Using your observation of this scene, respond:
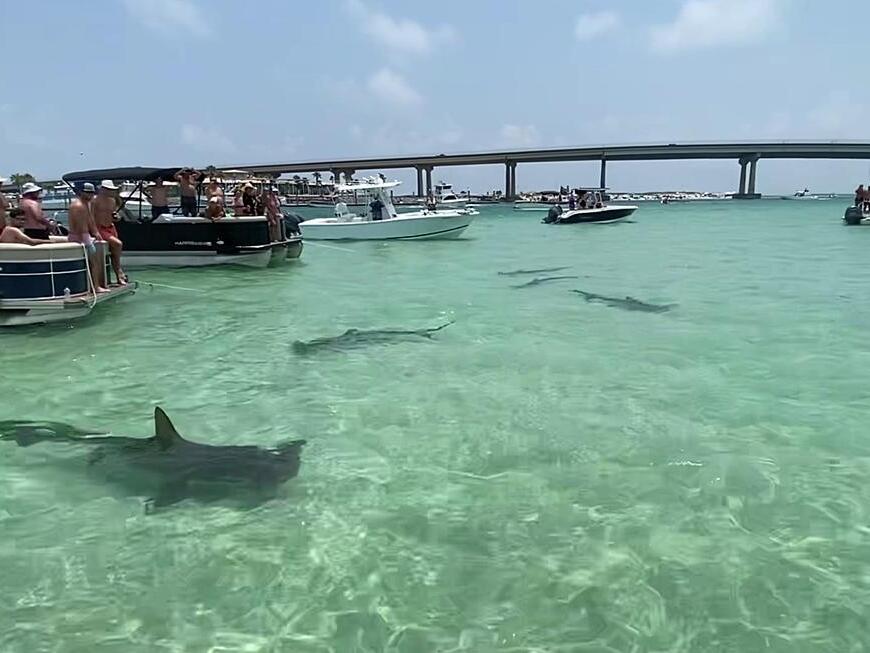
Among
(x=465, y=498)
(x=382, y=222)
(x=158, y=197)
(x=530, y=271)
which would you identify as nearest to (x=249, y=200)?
(x=158, y=197)

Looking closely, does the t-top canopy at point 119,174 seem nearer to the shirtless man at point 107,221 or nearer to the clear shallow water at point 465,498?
the shirtless man at point 107,221

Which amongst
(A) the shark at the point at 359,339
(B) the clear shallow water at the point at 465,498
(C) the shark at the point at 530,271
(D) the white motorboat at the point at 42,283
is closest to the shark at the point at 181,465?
(B) the clear shallow water at the point at 465,498

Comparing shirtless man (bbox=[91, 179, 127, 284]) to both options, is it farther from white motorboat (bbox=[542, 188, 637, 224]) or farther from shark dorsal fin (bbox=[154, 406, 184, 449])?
white motorboat (bbox=[542, 188, 637, 224])

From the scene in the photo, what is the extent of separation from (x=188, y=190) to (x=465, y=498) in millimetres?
19389

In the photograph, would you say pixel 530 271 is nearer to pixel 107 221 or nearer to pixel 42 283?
pixel 107 221

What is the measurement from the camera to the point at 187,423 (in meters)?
7.44


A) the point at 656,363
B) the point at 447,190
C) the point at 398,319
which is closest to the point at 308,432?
the point at 656,363

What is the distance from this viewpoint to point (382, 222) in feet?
113

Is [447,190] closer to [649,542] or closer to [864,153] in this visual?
[864,153]

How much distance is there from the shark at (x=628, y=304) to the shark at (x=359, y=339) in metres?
4.35

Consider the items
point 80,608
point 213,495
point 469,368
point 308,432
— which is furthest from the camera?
point 469,368

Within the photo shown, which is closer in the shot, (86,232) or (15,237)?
(15,237)

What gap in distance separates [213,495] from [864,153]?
115m

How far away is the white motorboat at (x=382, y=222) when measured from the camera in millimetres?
34625
